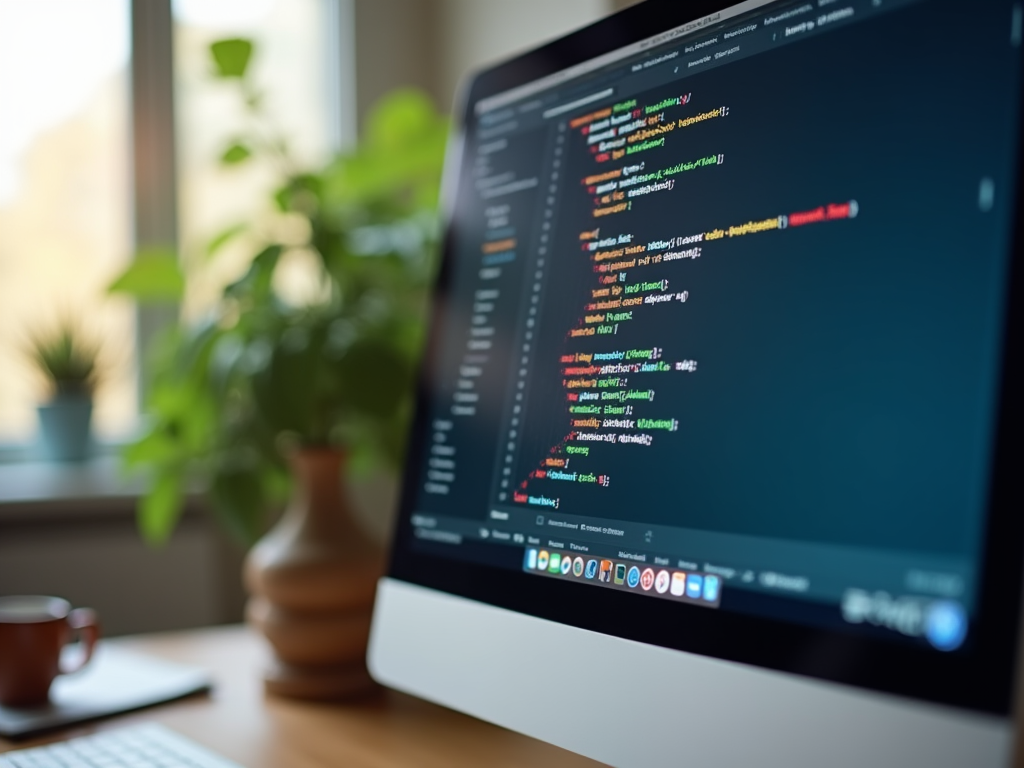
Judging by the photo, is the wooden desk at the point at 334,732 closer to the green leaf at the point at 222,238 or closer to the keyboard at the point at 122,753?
the keyboard at the point at 122,753

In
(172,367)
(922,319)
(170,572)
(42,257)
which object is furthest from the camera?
(42,257)

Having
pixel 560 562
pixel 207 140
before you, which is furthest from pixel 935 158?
pixel 207 140

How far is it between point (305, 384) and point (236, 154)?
1.07 feet

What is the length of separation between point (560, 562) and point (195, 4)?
1487 mm

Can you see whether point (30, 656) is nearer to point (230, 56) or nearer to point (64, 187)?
point (230, 56)

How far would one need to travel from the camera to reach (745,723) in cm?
48

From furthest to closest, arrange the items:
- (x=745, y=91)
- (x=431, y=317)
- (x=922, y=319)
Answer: (x=431, y=317) < (x=745, y=91) < (x=922, y=319)

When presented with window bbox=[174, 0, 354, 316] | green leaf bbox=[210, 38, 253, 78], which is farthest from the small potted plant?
green leaf bbox=[210, 38, 253, 78]

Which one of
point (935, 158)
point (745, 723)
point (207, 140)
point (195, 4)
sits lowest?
point (745, 723)

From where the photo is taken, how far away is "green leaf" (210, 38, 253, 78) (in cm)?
106

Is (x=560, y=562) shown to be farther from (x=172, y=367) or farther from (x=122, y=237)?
(x=122, y=237)

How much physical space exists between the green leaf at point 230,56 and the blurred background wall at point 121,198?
453 mm

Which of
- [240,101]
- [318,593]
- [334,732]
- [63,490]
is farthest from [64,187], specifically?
[334,732]

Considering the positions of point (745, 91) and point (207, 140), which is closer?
point (745, 91)
